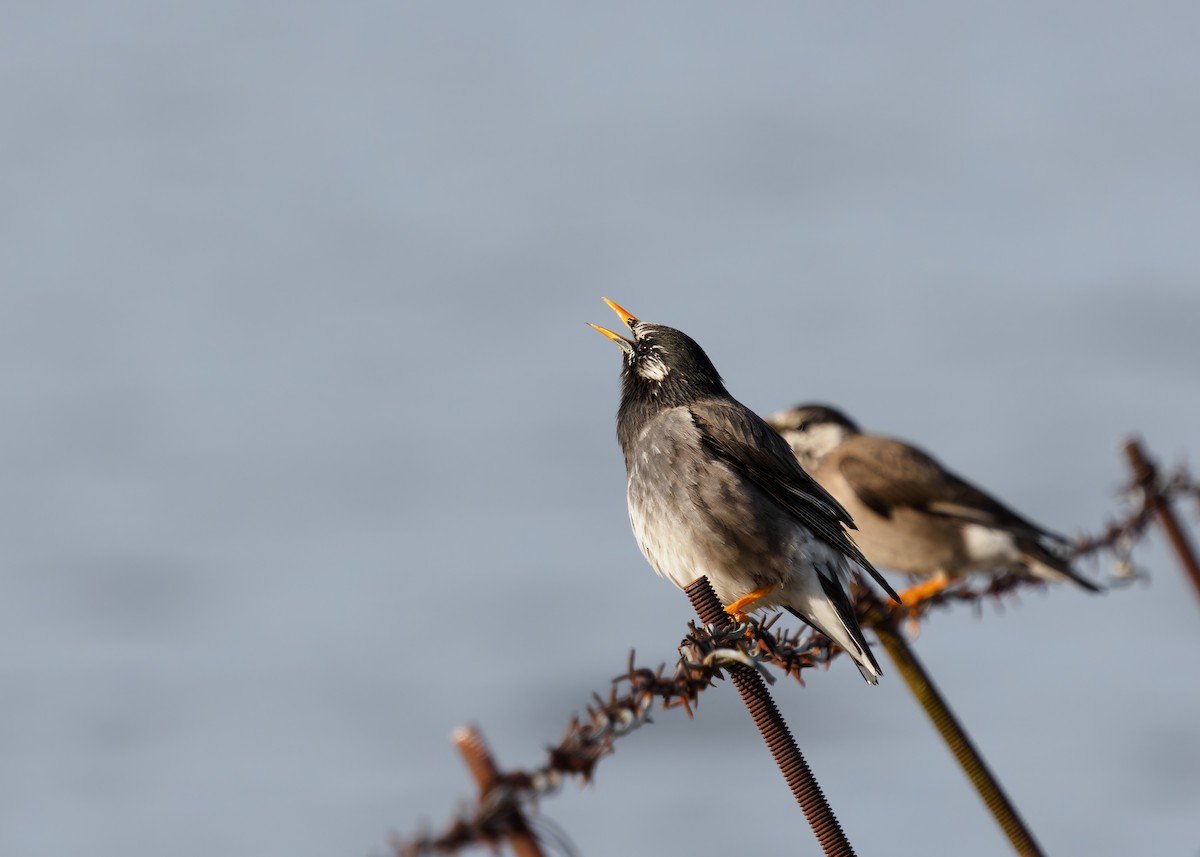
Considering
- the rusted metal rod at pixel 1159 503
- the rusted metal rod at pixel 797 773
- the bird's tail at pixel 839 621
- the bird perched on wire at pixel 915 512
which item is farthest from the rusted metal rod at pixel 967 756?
the bird perched on wire at pixel 915 512

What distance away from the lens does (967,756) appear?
173 inches

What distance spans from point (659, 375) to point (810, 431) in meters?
4.10

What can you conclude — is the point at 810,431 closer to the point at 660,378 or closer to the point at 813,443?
the point at 813,443

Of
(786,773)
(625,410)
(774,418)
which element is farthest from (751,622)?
(774,418)

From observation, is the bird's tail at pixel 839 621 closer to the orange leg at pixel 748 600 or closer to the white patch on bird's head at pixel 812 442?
the orange leg at pixel 748 600

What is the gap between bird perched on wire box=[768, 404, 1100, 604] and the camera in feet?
31.7

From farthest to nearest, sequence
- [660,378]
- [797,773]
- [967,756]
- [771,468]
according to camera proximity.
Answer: [660,378] < [771,468] < [967,756] < [797,773]

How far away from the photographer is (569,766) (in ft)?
8.77

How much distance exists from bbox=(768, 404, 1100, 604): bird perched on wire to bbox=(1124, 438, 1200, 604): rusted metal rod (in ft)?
9.42

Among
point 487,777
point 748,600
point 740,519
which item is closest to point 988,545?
point 748,600

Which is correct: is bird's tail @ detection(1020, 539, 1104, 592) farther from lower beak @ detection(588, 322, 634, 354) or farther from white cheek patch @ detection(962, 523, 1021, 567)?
lower beak @ detection(588, 322, 634, 354)

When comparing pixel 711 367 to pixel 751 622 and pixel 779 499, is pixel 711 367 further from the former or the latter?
pixel 751 622

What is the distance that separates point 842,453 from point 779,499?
447cm

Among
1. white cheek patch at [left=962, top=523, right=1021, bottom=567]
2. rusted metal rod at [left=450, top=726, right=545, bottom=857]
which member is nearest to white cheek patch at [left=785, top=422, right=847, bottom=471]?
white cheek patch at [left=962, top=523, right=1021, bottom=567]
